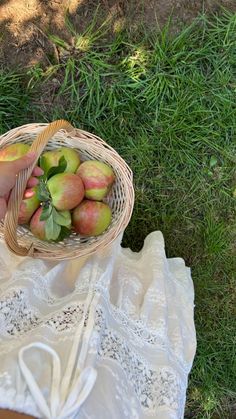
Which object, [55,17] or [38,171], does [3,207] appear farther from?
[55,17]

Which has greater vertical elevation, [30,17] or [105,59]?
[30,17]

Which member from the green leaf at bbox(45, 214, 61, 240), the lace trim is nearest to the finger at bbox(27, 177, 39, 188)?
the green leaf at bbox(45, 214, 61, 240)

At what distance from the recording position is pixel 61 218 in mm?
1297

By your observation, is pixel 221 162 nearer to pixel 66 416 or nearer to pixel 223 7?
pixel 223 7

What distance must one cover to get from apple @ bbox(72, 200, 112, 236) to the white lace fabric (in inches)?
3.0

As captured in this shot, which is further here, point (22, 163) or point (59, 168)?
point (59, 168)

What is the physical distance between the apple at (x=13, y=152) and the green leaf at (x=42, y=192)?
0.40ft

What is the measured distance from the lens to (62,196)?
1.30 metres

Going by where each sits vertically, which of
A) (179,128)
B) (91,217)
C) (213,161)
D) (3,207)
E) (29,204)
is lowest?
(213,161)

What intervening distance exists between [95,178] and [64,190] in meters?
0.12

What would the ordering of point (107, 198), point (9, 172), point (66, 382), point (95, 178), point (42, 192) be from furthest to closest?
point (107, 198)
point (95, 178)
point (42, 192)
point (9, 172)
point (66, 382)

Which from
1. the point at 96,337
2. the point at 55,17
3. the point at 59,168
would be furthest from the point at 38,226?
the point at 55,17

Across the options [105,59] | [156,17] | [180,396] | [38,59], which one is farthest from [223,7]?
[180,396]

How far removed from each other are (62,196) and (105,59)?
725mm
